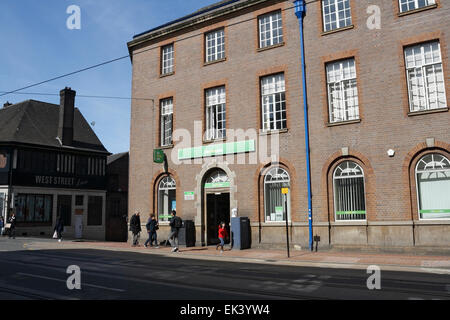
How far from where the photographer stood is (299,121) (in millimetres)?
17625

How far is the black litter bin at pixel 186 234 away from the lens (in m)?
19.4

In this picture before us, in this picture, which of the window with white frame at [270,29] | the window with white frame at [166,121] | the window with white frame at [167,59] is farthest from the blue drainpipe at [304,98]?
the window with white frame at [166,121]

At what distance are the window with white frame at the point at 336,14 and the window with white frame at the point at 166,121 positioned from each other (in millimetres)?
9543

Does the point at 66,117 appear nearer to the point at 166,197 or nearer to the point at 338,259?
the point at 166,197

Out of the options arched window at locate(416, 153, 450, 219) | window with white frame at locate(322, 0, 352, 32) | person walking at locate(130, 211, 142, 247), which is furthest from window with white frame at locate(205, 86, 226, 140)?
arched window at locate(416, 153, 450, 219)

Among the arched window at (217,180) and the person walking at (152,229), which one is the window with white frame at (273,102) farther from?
the person walking at (152,229)

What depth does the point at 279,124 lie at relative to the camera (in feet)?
60.5

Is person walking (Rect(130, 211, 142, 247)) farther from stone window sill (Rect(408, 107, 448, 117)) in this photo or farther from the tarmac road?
stone window sill (Rect(408, 107, 448, 117))

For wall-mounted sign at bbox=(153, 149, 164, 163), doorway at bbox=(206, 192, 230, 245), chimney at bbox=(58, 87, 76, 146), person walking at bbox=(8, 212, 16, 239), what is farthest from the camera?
chimney at bbox=(58, 87, 76, 146)

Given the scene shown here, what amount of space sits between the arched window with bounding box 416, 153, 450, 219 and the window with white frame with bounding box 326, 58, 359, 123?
3.43 metres

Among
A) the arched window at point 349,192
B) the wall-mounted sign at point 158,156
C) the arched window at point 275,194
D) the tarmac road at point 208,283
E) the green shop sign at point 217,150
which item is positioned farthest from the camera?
the wall-mounted sign at point 158,156

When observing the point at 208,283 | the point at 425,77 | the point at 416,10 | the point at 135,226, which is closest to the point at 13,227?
the point at 135,226

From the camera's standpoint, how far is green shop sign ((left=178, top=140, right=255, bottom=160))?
61.4 feet
